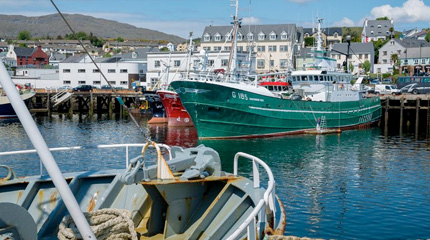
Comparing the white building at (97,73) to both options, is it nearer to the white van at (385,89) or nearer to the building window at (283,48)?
the building window at (283,48)

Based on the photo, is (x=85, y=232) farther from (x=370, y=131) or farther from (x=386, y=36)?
(x=386, y=36)

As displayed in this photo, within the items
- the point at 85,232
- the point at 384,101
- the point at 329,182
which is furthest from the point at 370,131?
the point at 85,232

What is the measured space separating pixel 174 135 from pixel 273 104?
9.04 m

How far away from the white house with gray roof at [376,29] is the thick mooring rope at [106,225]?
142858 millimetres

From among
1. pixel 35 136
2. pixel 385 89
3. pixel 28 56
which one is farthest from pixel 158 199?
pixel 28 56

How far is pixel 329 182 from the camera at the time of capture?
22750 millimetres

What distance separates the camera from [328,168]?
26.6 m

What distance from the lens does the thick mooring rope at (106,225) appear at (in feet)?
24.0

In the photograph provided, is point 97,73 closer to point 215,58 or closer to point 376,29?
point 215,58

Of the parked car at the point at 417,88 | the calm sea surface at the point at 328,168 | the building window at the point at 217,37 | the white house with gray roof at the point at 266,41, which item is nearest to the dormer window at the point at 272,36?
the white house with gray roof at the point at 266,41

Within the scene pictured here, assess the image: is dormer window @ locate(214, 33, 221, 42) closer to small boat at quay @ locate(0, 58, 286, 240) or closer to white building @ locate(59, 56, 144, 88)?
white building @ locate(59, 56, 144, 88)

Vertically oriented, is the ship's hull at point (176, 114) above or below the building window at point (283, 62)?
below

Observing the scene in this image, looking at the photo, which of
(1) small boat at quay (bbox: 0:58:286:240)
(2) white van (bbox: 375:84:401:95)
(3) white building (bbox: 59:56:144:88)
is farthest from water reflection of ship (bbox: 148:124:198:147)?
(3) white building (bbox: 59:56:144:88)

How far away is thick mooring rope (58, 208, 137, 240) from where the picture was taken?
7.32 m
